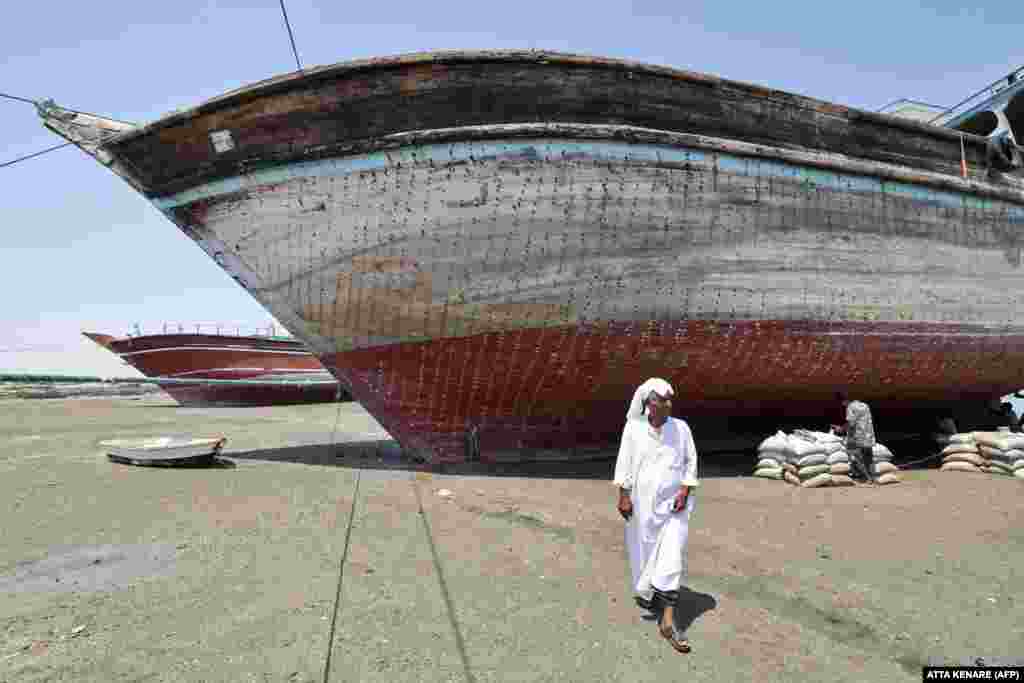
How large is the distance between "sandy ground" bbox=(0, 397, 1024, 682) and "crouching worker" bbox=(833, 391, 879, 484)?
0.63 meters

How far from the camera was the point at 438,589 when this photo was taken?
2826 mm

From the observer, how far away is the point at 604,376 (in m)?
5.68

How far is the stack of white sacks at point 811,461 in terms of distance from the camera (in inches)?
223

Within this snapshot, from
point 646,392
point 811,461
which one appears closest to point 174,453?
point 646,392

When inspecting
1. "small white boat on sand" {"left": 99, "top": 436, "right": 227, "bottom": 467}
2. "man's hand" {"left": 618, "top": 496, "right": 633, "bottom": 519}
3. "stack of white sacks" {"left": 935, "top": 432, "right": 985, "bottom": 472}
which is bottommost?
"small white boat on sand" {"left": 99, "top": 436, "right": 227, "bottom": 467}

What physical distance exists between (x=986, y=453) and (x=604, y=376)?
15.9 ft

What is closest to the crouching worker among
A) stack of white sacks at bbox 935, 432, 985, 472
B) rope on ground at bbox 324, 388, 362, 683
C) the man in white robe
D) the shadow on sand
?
the shadow on sand

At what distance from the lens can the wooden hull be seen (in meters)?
17.2

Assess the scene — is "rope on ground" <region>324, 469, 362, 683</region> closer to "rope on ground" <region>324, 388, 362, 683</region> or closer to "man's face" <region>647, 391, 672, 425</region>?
"rope on ground" <region>324, 388, 362, 683</region>

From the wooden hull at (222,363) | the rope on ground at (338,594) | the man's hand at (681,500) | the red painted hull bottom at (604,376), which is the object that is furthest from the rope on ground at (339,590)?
the wooden hull at (222,363)

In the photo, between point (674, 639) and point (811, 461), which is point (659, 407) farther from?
point (811, 461)

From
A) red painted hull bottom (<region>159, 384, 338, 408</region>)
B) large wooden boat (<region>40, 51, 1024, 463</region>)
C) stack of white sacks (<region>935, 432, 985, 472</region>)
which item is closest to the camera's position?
large wooden boat (<region>40, 51, 1024, 463</region>)

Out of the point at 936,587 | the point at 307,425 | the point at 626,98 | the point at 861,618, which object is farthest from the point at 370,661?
the point at 307,425

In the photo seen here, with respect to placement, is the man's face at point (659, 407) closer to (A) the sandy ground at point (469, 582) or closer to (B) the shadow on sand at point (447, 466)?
(A) the sandy ground at point (469, 582)
